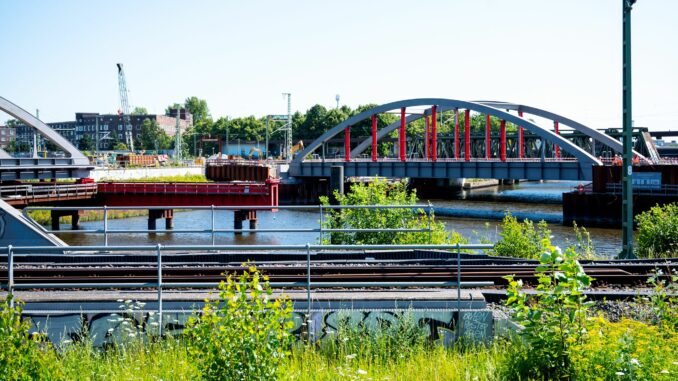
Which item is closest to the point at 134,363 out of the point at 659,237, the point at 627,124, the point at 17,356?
the point at 17,356

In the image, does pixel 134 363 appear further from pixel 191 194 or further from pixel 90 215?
pixel 90 215

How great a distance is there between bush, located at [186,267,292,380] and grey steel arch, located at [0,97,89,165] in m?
44.7

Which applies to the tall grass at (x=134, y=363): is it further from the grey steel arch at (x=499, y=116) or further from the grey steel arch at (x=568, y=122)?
the grey steel arch at (x=568, y=122)

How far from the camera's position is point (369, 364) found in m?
8.91

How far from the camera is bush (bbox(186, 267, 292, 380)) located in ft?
23.4

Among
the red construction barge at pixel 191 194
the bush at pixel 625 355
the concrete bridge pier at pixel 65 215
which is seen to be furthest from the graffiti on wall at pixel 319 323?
the red construction barge at pixel 191 194

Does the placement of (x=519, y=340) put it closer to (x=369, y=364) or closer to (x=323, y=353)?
(x=369, y=364)

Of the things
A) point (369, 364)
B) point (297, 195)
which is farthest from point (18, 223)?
point (297, 195)

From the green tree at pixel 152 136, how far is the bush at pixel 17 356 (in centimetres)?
17634

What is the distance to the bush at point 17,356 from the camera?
7.37 m

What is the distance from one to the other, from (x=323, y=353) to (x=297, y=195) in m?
70.2

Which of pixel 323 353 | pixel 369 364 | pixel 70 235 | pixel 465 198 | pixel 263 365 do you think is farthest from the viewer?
pixel 465 198

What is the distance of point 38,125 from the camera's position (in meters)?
49.6

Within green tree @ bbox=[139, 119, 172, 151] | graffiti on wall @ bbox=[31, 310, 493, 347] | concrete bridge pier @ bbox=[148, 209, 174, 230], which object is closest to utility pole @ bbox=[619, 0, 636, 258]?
graffiti on wall @ bbox=[31, 310, 493, 347]
